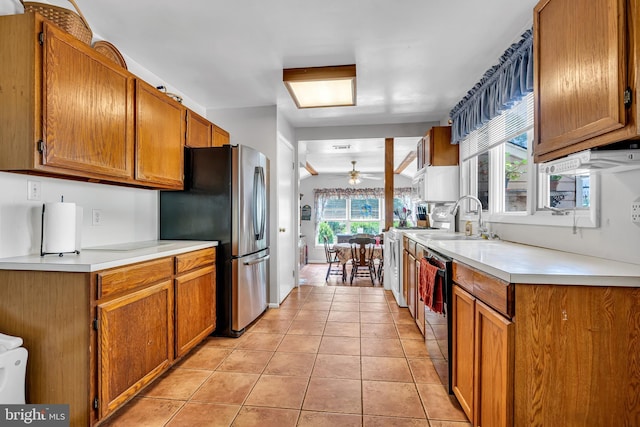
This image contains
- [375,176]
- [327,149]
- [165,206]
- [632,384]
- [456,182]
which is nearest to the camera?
[632,384]

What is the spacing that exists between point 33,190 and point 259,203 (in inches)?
68.5

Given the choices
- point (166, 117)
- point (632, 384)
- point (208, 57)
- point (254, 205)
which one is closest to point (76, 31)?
point (166, 117)

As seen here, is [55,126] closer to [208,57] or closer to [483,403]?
[208,57]

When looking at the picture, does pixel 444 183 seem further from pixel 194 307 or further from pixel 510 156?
pixel 194 307

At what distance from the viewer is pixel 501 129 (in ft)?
9.21

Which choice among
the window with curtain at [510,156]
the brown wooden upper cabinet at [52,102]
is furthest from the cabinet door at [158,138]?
the window with curtain at [510,156]

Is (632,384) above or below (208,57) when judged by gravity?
below

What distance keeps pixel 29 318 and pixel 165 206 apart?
1478 millimetres

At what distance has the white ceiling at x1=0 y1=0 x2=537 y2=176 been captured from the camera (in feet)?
6.54

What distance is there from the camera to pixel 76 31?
1.77 meters

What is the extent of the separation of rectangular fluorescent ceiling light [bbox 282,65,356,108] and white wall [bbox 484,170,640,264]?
6.43 ft

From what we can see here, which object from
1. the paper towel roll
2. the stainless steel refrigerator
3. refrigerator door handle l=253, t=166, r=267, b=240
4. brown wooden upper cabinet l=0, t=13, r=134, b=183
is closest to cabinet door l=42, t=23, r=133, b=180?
brown wooden upper cabinet l=0, t=13, r=134, b=183

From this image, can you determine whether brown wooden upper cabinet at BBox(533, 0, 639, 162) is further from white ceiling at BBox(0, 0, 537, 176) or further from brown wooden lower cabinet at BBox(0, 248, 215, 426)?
brown wooden lower cabinet at BBox(0, 248, 215, 426)

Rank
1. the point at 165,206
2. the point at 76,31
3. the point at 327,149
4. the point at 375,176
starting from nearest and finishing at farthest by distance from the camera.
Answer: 1. the point at 76,31
2. the point at 165,206
3. the point at 327,149
4. the point at 375,176
